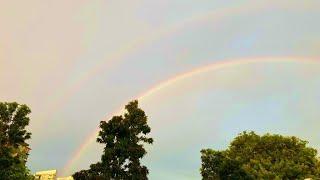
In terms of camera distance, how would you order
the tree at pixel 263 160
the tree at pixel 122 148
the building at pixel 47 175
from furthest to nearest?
the building at pixel 47 175 < the tree at pixel 263 160 < the tree at pixel 122 148

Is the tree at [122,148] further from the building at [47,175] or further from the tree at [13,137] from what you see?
the building at [47,175]

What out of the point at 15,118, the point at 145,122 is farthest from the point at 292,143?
the point at 15,118

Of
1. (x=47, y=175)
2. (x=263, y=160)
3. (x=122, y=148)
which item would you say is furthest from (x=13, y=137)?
(x=47, y=175)

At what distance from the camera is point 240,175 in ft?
216

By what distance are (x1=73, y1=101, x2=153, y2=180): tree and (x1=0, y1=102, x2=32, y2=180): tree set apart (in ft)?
20.7

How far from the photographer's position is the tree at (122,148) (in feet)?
156

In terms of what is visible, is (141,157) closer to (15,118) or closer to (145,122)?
(145,122)

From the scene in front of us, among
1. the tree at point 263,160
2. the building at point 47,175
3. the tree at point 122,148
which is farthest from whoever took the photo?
the building at point 47,175

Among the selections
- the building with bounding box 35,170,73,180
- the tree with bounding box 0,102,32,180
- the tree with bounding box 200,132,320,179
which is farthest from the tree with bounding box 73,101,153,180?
the building with bounding box 35,170,73,180

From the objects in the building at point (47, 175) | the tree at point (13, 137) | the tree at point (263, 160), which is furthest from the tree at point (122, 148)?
the building at point (47, 175)

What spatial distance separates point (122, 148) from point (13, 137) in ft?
36.8

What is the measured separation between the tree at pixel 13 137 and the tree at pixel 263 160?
26677 millimetres

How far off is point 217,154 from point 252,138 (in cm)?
903

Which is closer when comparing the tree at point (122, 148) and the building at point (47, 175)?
the tree at point (122, 148)
